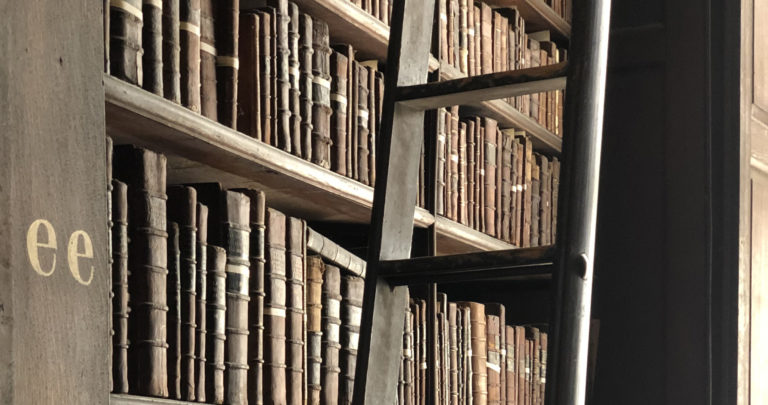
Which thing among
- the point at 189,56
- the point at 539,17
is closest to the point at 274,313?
the point at 189,56

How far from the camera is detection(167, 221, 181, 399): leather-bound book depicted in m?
1.53

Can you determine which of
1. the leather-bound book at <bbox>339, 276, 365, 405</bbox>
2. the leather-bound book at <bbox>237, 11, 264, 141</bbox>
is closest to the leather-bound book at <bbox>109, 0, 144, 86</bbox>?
the leather-bound book at <bbox>237, 11, 264, 141</bbox>

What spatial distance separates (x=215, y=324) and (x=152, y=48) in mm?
395

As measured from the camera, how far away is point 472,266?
1.18 m

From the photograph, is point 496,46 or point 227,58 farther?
point 496,46

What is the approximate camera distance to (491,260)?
3.83 feet

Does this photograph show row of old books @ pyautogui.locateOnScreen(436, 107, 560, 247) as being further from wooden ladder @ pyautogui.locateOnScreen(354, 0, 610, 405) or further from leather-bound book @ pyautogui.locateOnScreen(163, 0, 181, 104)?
wooden ladder @ pyautogui.locateOnScreen(354, 0, 610, 405)

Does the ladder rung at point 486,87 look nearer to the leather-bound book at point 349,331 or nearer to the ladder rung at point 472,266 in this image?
the ladder rung at point 472,266

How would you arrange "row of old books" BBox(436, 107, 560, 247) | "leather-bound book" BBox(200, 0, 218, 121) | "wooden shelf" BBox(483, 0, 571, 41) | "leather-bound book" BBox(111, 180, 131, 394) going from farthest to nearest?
1. "wooden shelf" BBox(483, 0, 571, 41)
2. "row of old books" BBox(436, 107, 560, 247)
3. "leather-bound book" BBox(200, 0, 218, 121)
4. "leather-bound book" BBox(111, 180, 131, 394)

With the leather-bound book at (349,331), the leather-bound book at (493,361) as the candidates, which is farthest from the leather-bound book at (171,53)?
the leather-bound book at (493,361)

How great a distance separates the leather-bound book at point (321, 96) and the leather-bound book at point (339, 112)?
0.09 feet

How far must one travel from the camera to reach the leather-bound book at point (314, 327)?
1.85m

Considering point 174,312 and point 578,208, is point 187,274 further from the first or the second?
point 578,208

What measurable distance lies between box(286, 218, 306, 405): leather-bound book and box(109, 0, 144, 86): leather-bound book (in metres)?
0.43
